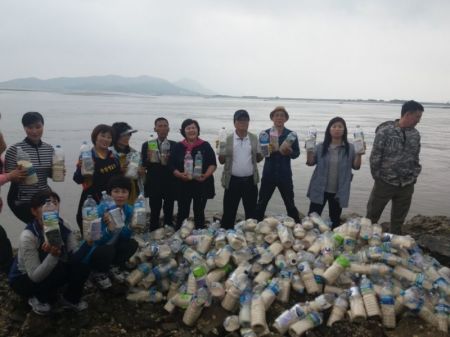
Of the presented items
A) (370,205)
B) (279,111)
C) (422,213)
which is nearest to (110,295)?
(279,111)

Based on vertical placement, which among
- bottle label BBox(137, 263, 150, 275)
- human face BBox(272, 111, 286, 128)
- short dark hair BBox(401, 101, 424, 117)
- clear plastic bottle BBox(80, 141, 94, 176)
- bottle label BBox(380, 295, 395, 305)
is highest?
short dark hair BBox(401, 101, 424, 117)

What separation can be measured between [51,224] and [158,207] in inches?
102

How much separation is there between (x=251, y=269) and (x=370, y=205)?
266 centimetres

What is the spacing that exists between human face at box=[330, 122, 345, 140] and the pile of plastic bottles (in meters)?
1.35

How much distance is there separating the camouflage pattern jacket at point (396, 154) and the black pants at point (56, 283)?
4.63m

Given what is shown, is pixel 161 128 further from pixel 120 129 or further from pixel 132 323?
pixel 132 323

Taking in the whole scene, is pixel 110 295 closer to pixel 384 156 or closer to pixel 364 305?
pixel 364 305

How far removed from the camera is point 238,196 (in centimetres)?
628

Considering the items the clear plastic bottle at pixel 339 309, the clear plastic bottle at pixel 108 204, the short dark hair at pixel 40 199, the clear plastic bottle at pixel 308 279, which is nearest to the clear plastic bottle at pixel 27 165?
the short dark hair at pixel 40 199

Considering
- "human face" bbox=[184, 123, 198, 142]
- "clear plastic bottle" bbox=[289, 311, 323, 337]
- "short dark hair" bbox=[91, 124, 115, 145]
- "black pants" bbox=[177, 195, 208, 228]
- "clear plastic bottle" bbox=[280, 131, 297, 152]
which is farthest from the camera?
"black pants" bbox=[177, 195, 208, 228]

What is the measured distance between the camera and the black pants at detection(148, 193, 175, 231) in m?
6.29

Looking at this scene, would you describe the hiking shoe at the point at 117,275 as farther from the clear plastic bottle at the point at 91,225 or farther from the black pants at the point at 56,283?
the clear plastic bottle at the point at 91,225

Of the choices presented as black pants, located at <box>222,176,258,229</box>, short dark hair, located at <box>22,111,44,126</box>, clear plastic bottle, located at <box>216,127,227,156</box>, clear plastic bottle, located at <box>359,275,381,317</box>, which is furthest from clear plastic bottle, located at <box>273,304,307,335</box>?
short dark hair, located at <box>22,111,44,126</box>

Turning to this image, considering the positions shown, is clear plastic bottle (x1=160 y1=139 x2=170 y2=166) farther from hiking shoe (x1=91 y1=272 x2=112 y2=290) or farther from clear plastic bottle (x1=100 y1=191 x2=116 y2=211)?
hiking shoe (x1=91 y1=272 x2=112 y2=290)
